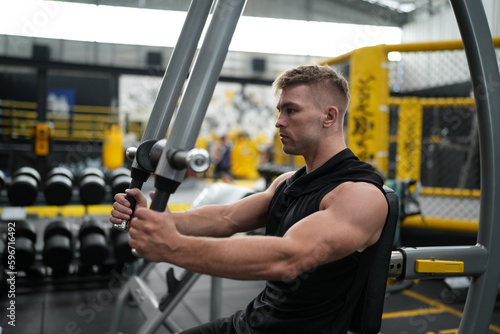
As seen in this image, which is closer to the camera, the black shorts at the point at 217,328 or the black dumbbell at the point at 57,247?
the black shorts at the point at 217,328

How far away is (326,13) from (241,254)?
1350 centimetres

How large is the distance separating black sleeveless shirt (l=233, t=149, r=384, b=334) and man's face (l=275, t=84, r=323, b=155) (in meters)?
0.10

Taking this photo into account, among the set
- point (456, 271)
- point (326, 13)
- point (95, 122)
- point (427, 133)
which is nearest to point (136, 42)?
point (95, 122)

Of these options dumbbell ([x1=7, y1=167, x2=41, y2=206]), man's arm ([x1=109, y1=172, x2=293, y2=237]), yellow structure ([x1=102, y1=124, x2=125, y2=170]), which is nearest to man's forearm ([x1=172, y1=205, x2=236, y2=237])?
man's arm ([x1=109, y1=172, x2=293, y2=237])

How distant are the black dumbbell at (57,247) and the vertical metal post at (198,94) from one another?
2475mm

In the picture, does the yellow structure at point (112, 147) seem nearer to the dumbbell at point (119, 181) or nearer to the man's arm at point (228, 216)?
the dumbbell at point (119, 181)

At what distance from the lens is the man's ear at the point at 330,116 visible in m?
1.25

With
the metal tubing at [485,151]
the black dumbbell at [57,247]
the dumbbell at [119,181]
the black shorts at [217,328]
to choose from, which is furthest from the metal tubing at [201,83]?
the black dumbbell at [57,247]

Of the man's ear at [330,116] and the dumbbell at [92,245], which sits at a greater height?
the man's ear at [330,116]

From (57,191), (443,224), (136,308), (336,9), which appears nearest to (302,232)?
(136,308)

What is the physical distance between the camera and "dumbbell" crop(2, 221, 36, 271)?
286 centimetres

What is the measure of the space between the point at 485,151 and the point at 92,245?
102 inches

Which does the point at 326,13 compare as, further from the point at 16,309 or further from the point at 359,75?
the point at 16,309

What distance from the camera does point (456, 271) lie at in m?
1.37
